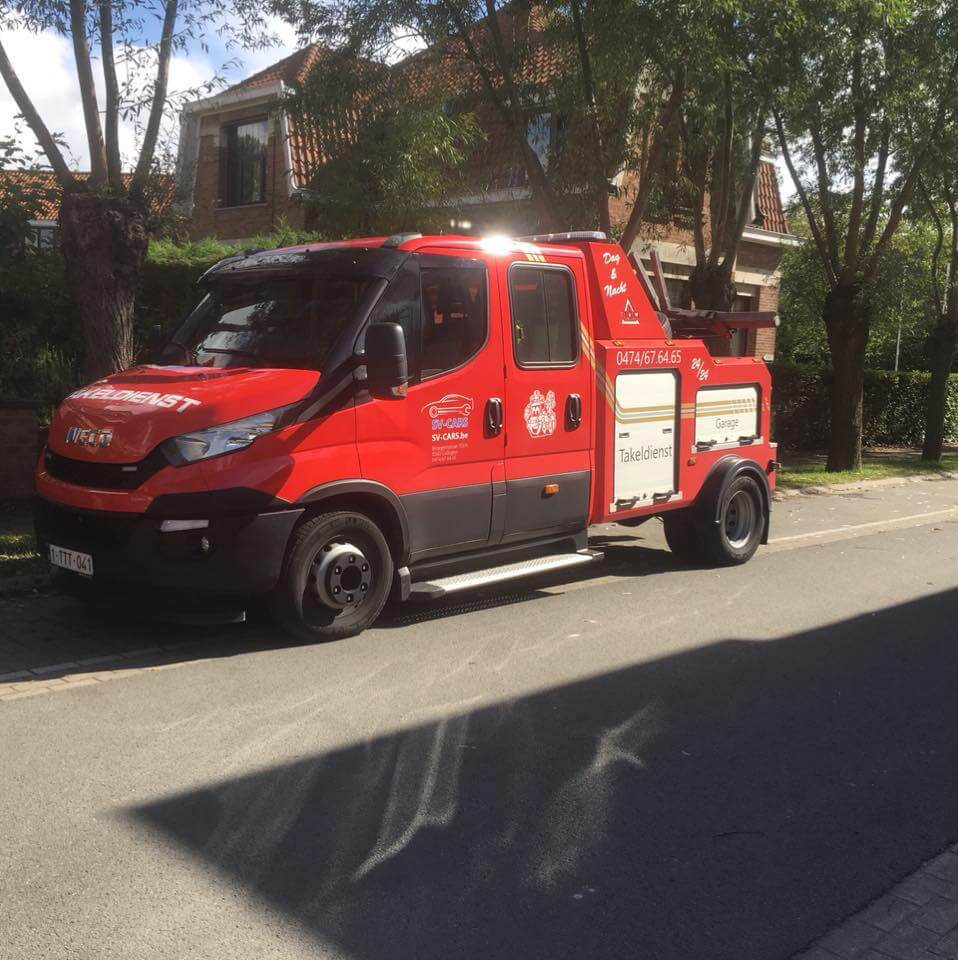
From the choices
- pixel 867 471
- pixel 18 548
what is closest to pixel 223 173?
pixel 867 471

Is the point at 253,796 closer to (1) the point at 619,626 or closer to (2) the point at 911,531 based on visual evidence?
(1) the point at 619,626

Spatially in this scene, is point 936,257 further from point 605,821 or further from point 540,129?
point 605,821

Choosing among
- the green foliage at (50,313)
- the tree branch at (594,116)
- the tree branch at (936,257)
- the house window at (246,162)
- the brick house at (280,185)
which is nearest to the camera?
the tree branch at (594,116)

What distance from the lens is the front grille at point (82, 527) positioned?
6.12 m

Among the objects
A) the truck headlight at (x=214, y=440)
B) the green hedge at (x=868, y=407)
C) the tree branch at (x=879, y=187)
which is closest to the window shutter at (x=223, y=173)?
the green hedge at (x=868, y=407)

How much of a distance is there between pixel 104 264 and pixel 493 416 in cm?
436

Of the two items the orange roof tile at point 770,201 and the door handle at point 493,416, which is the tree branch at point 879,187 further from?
the door handle at point 493,416

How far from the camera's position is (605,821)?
421 cm

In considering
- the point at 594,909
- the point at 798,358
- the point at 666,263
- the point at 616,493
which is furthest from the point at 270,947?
the point at 798,358

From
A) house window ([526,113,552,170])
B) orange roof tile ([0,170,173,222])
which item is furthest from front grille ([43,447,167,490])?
house window ([526,113,552,170])

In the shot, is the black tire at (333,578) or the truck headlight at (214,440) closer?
the truck headlight at (214,440)

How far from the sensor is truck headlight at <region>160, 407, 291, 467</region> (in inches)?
239

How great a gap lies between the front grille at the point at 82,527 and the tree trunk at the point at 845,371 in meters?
13.9

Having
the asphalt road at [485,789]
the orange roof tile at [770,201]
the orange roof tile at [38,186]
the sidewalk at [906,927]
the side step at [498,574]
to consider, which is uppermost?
the orange roof tile at [770,201]
